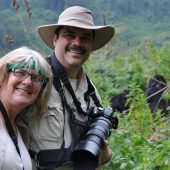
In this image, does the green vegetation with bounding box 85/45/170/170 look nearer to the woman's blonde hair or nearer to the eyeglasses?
the woman's blonde hair

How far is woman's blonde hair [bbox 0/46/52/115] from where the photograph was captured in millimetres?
2324

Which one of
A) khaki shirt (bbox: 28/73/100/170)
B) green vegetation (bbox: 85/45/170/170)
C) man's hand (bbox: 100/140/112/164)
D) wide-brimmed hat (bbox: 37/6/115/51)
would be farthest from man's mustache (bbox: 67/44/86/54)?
green vegetation (bbox: 85/45/170/170)

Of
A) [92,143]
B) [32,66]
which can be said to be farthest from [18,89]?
[92,143]

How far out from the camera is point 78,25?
105 inches

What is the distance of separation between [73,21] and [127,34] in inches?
589

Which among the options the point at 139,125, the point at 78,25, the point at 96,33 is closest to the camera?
the point at 78,25

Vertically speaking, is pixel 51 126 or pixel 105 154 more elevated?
pixel 51 126

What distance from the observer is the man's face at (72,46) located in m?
2.68

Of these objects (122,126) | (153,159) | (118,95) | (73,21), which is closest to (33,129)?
(73,21)

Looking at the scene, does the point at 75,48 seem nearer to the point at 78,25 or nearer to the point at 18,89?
the point at 78,25

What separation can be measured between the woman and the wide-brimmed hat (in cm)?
40

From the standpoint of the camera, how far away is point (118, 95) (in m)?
6.48

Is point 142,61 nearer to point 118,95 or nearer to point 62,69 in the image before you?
point 118,95

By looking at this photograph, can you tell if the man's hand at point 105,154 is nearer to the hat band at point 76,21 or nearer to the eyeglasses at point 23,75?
the eyeglasses at point 23,75
